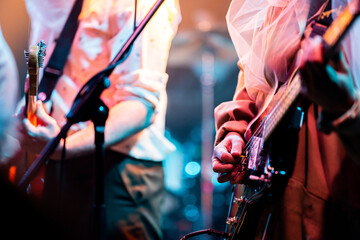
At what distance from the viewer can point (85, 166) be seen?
1.53 m

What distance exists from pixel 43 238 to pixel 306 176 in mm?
670

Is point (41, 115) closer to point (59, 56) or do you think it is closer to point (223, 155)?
point (59, 56)

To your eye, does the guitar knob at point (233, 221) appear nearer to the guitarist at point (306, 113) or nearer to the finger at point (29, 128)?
the guitarist at point (306, 113)

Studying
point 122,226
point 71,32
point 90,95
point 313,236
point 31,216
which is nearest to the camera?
point 31,216

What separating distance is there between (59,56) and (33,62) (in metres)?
0.45

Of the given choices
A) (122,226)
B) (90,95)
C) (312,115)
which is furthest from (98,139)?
(312,115)

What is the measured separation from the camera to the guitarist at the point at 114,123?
1481mm

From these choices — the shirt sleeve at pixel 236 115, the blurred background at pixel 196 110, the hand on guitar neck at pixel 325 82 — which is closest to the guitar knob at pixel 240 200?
the shirt sleeve at pixel 236 115

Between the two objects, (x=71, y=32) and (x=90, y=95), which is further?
(x=71, y=32)

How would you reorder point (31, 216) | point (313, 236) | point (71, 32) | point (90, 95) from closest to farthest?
point (31, 216)
point (313, 236)
point (90, 95)
point (71, 32)

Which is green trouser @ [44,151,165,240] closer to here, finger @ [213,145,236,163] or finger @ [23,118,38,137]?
finger @ [23,118,38,137]

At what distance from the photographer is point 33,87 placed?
1.27m

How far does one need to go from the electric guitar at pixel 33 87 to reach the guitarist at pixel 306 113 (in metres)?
0.71

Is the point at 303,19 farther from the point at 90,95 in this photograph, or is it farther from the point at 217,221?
the point at 217,221
